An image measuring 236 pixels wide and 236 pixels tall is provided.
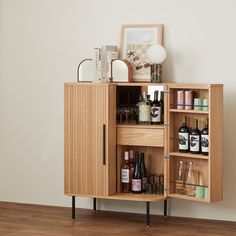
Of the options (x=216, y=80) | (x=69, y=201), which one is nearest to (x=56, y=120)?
(x=69, y=201)

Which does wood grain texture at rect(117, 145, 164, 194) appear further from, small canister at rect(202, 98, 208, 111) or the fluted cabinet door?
small canister at rect(202, 98, 208, 111)

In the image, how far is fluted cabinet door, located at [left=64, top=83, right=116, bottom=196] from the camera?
5387 millimetres

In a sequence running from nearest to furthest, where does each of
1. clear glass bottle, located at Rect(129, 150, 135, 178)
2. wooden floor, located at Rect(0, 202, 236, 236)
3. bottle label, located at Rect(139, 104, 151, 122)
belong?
wooden floor, located at Rect(0, 202, 236, 236), bottle label, located at Rect(139, 104, 151, 122), clear glass bottle, located at Rect(129, 150, 135, 178)

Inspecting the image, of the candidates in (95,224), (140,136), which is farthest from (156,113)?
(95,224)

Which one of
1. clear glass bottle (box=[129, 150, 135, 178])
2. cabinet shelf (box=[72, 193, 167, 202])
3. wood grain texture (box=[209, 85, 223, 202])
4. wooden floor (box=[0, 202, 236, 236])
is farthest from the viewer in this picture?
clear glass bottle (box=[129, 150, 135, 178])

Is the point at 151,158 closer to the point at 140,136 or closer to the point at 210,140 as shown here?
the point at 140,136

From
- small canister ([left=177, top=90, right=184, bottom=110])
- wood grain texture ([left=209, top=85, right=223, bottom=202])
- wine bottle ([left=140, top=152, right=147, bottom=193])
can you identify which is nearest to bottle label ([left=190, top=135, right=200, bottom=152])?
wood grain texture ([left=209, top=85, right=223, bottom=202])

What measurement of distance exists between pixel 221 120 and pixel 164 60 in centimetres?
73

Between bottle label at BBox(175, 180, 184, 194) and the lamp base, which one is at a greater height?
the lamp base

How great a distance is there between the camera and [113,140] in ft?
17.9

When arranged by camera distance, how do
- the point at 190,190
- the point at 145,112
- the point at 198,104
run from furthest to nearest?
the point at 145,112 < the point at 190,190 < the point at 198,104

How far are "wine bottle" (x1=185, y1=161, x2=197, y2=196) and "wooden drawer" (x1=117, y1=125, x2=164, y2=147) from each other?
0.99 feet

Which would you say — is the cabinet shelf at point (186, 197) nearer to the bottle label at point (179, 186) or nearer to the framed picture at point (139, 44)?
the bottle label at point (179, 186)

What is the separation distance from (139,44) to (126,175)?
3.53 ft
